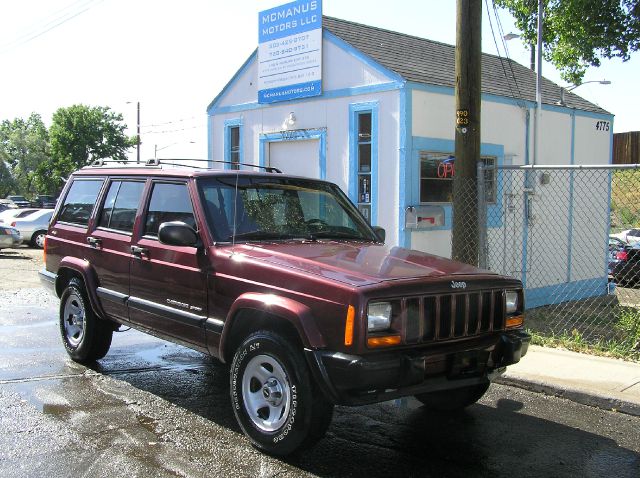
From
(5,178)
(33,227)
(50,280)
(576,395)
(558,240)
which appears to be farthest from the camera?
(5,178)

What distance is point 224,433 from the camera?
460 cm

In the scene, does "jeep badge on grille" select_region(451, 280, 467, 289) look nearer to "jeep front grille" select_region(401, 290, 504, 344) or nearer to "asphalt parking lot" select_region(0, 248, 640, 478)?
"jeep front grille" select_region(401, 290, 504, 344)

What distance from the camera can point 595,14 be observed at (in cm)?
1105

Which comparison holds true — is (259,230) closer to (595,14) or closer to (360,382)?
(360,382)

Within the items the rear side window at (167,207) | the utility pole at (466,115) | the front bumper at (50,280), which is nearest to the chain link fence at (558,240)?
the utility pole at (466,115)

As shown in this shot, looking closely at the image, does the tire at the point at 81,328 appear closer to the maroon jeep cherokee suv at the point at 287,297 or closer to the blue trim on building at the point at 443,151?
the maroon jeep cherokee suv at the point at 287,297

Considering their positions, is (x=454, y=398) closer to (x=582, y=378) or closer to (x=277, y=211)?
(x=582, y=378)

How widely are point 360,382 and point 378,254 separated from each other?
135cm

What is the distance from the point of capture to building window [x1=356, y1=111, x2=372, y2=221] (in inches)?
384

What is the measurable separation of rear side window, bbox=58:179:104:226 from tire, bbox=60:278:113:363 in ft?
2.13

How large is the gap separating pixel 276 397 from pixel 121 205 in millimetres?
2676

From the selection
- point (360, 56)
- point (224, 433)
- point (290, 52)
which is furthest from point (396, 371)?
point (290, 52)

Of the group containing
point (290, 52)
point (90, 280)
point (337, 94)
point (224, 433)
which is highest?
point (290, 52)

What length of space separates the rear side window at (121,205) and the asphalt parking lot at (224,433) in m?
1.44
